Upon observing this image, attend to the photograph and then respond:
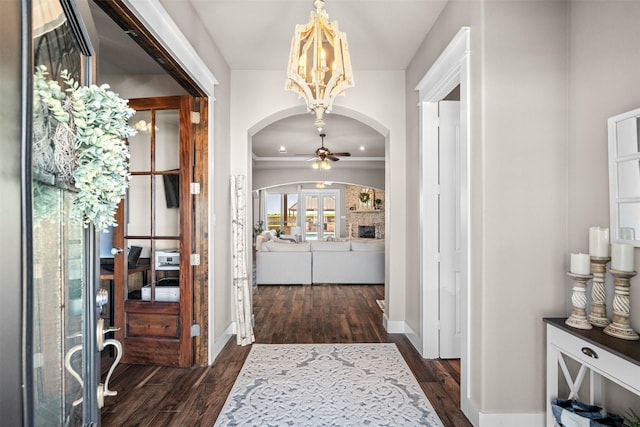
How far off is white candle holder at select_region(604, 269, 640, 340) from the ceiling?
225 cm

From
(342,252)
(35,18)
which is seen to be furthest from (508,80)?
(342,252)

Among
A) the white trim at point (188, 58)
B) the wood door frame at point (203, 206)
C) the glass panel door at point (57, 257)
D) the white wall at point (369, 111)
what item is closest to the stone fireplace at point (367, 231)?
the white wall at point (369, 111)

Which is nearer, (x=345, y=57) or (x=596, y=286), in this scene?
(x=596, y=286)

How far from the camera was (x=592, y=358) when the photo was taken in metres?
1.68

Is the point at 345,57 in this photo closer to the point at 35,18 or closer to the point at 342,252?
the point at 35,18

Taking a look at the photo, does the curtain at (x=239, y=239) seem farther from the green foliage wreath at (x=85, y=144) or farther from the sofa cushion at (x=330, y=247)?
the sofa cushion at (x=330, y=247)

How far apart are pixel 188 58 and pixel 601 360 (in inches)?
125

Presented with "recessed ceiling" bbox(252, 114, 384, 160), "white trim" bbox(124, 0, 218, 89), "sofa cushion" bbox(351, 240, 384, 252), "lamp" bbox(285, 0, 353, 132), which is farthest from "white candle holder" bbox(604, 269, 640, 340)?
"sofa cushion" bbox(351, 240, 384, 252)

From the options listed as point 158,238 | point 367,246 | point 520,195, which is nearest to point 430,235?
point 520,195

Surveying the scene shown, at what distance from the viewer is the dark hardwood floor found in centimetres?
238

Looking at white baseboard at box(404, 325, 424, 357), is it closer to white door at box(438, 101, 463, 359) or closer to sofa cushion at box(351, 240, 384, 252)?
white door at box(438, 101, 463, 359)

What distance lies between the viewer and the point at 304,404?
2.50 meters

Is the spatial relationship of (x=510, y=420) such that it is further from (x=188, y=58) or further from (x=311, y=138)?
(x=311, y=138)

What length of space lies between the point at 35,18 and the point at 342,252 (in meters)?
6.22
